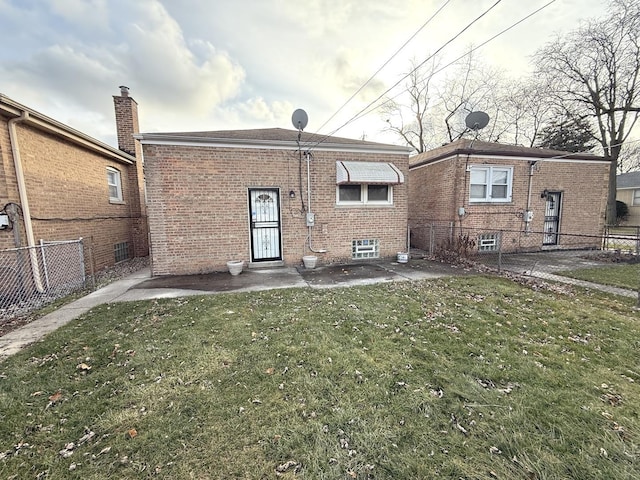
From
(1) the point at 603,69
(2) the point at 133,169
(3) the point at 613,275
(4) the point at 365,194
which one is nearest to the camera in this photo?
(3) the point at 613,275

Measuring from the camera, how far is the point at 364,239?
9.19m

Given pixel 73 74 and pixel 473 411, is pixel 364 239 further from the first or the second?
pixel 73 74

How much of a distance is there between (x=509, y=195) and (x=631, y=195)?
83.4 ft

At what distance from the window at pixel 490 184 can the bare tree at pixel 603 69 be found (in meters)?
11.5

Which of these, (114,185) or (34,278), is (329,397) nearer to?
(34,278)

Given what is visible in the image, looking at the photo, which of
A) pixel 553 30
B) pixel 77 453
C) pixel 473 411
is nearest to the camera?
pixel 77 453

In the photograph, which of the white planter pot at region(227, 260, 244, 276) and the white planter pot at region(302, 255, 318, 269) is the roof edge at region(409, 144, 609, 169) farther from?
the white planter pot at region(227, 260, 244, 276)

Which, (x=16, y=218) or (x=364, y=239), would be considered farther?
(x=364, y=239)

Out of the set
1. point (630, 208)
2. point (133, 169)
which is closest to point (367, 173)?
point (133, 169)

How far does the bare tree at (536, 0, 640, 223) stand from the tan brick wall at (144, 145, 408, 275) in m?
17.4

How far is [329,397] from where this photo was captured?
8.59 feet

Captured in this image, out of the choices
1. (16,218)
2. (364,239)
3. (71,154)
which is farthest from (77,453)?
(71,154)

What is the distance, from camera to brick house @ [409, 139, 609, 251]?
33.7ft

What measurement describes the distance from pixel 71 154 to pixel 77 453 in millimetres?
8855
